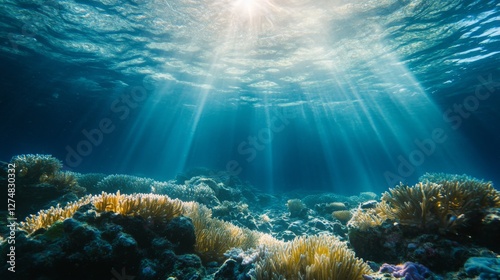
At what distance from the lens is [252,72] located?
824 inches

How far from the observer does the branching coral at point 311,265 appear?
2.87m

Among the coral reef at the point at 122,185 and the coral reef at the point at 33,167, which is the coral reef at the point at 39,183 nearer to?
the coral reef at the point at 33,167

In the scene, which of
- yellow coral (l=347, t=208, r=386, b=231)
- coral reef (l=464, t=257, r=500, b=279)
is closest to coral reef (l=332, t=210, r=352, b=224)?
yellow coral (l=347, t=208, r=386, b=231)

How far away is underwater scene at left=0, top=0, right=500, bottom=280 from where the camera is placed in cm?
353

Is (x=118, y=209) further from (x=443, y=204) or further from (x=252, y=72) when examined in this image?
(x=252, y=72)

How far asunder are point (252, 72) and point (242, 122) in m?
25.4

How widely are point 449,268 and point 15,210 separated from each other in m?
9.02

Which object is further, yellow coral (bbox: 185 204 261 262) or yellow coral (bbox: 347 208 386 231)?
yellow coral (bbox: 185 204 261 262)

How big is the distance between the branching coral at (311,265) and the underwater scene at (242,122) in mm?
20

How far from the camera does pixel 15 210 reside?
20.9ft

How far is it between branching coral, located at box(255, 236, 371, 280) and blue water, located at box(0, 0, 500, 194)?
11.2 m

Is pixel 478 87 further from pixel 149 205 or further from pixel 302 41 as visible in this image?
Result: pixel 149 205

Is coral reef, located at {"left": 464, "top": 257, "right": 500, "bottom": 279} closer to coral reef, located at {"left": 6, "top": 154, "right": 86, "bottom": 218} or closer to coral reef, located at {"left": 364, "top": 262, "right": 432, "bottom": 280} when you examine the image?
coral reef, located at {"left": 364, "top": 262, "right": 432, "bottom": 280}

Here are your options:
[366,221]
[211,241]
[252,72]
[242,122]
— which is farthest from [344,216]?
[242,122]
